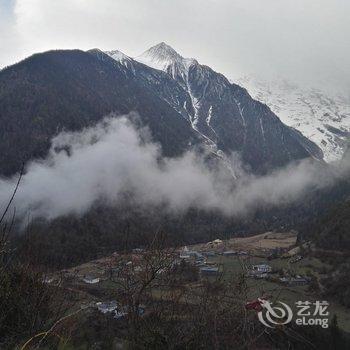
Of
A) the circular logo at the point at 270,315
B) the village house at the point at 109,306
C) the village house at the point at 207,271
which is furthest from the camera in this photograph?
the village house at the point at 109,306

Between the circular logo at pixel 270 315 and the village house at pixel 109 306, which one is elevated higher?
the circular logo at pixel 270 315

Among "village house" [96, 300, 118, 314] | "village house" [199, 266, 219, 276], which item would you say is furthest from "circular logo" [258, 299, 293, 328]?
"village house" [96, 300, 118, 314]

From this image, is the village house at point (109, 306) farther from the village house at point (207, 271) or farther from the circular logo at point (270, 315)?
the circular logo at point (270, 315)

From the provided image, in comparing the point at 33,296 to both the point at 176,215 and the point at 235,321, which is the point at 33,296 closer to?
the point at 235,321

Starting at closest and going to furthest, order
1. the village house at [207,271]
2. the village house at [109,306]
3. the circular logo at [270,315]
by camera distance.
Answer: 1. the circular logo at [270,315]
2. the village house at [207,271]
3. the village house at [109,306]

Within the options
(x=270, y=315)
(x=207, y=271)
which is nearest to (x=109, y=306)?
(x=207, y=271)

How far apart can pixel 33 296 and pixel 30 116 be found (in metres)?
195

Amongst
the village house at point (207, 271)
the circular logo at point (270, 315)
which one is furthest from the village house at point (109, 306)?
the circular logo at point (270, 315)

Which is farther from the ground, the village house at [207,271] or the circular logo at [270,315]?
the circular logo at [270,315]

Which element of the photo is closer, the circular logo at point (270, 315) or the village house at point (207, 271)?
the circular logo at point (270, 315)

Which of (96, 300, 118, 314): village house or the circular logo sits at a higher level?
the circular logo

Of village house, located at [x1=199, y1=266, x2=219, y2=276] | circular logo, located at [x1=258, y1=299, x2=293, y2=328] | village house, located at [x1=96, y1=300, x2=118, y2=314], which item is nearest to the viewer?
circular logo, located at [x1=258, y1=299, x2=293, y2=328]

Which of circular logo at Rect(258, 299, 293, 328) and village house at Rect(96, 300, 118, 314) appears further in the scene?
village house at Rect(96, 300, 118, 314)

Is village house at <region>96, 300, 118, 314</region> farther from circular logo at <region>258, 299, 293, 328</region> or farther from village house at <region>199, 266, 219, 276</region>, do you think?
circular logo at <region>258, 299, 293, 328</region>
